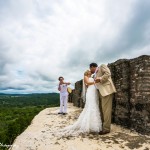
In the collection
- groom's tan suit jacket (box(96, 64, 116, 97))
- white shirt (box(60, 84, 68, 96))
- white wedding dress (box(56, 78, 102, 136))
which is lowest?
white wedding dress (box(56, 78, 102, 136))

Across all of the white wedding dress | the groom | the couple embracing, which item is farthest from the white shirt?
the groom

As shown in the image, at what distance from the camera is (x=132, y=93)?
8.12 meters

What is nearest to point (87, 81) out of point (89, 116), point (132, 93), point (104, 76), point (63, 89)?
point (104, 76)

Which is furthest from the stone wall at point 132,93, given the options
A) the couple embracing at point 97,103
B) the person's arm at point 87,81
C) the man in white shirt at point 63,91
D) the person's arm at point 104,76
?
the man in white shirt at point 63,91

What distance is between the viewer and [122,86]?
28.9 ft

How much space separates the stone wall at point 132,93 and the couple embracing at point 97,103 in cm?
77

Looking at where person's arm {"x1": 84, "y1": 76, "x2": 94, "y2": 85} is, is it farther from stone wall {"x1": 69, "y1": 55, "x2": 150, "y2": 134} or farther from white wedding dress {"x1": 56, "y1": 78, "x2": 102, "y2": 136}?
stone wall {"x1": 69, "y1": 55, "x2": 150, "y2": 134}

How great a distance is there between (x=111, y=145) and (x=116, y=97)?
3.22 meters

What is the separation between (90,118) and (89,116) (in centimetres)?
6

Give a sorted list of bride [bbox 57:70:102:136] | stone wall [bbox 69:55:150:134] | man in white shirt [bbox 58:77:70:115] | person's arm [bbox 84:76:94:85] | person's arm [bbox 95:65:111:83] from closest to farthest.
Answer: stone wall [bbox 69:55:150:134]
person's arm [bbox 95:65:111:83]
bride [bbox 57:70:102:136]
person's arm [bbox 84:76:94:85]
man in white shirt [bbox 58:77:70:115]

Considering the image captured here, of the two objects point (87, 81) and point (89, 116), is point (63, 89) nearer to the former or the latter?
point (87, 81)

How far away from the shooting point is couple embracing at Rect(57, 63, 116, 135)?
7566 mm

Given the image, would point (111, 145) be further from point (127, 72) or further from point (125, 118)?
point (127, 72)

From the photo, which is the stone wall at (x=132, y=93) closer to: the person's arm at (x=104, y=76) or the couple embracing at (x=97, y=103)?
the couple embracing at (x=97, y=103)
